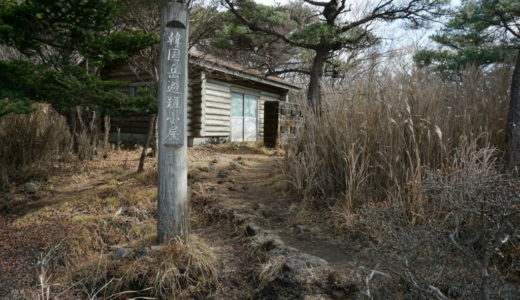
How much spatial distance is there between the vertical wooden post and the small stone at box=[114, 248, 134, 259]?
30 centimetres

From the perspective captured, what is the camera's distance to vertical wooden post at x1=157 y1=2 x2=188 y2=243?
9.23 ft

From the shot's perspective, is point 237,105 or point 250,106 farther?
point 250,106

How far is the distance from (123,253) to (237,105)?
8.73 m

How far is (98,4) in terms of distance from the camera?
12.8ft

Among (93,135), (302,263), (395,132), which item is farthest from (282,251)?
(93,135)

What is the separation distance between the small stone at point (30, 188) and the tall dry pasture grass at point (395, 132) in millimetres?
3888

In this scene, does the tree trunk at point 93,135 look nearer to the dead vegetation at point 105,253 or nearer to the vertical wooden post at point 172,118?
the dead vegetation at point 105,253

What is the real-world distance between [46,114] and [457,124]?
22.1ft

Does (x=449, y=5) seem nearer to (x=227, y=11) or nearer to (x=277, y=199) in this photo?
(x=227, y=11)

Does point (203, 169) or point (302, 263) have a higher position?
point (203, 169)

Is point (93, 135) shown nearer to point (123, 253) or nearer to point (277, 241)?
point (123, 253)

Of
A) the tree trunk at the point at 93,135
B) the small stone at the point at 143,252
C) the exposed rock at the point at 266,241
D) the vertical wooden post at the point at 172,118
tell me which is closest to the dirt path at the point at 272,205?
the exposed rock at the point at 266,241

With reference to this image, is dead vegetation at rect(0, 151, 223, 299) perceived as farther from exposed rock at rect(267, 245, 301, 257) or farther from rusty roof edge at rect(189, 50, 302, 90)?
rusty roof edge at rect(189, 50, 302, 90)

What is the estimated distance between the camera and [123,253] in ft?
9.69
